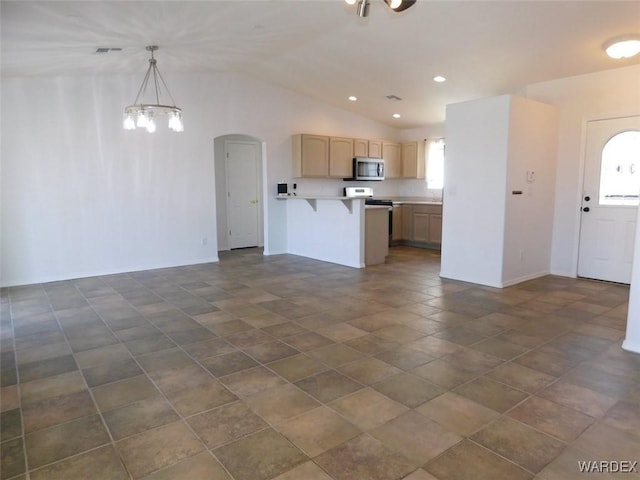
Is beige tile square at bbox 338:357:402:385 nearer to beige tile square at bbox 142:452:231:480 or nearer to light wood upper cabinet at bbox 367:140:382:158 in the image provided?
beige tile square at bbox 142:452:231:480

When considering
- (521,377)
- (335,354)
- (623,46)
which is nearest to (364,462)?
(335,354)

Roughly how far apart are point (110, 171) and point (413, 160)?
19.2ft

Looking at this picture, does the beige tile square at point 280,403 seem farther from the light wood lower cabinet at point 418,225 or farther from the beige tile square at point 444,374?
the light wood lower cabinet at point 418,225

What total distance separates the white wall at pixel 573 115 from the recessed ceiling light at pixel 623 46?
81 cm

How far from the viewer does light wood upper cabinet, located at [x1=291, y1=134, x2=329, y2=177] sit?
7.61m

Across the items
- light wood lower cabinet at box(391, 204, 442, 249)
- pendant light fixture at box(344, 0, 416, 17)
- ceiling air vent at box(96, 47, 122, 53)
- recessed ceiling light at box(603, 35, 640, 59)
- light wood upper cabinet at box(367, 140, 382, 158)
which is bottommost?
light wood lower cabinet at box(391, 204, 442, 249)

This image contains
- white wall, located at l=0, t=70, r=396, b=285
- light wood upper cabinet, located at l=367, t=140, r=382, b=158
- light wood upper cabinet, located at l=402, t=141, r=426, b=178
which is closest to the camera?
white wall, located at l=0, t=70, r=396, b=285

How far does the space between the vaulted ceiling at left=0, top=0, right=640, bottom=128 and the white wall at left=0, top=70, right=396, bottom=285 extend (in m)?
0.43

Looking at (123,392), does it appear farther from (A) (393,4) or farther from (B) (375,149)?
(B) (375,149)

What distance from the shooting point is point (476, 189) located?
5.21 meters

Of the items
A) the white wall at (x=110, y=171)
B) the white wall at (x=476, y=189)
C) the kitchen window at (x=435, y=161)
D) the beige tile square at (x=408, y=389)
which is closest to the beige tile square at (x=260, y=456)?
the beige tile square at (x=408, y=389)

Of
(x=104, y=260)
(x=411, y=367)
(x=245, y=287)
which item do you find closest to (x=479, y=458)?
(x=411, y=367)

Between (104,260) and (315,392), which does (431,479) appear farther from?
(104,260)

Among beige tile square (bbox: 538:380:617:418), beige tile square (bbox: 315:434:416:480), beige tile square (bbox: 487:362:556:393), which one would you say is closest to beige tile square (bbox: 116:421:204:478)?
beige tile square (bbox: 315:434:416:480)
